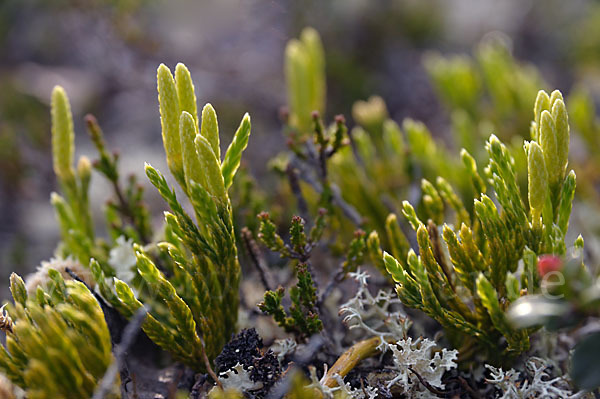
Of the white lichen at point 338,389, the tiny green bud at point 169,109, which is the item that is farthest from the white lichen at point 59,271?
the white lichen at point 338,389

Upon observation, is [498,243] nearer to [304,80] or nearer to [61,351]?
[61,351]

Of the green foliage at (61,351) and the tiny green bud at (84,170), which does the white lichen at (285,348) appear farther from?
the tiny green bud at (84,170)

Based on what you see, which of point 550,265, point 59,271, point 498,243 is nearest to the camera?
point 550,265

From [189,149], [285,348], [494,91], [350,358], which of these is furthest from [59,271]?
[494,91]

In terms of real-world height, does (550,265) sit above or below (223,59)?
below

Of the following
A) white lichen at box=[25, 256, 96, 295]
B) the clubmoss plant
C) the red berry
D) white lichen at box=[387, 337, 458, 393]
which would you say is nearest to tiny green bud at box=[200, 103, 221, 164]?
the clubmoss plant

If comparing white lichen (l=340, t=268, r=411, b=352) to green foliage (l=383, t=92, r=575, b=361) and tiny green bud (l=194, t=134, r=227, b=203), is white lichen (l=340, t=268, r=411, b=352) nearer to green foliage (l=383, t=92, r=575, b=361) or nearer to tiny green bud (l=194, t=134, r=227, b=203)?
green foliage (l=383, t=92, r=575, b=361)

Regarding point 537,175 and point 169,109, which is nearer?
point 537,175
